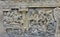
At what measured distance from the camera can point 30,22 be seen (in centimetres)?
174

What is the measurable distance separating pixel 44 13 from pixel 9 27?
0.41 metres

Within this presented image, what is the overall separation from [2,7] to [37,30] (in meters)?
0.46

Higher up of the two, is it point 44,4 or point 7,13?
point 44,4

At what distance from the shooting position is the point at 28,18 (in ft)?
5.67

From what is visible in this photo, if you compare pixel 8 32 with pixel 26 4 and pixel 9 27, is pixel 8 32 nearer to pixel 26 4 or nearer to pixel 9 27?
pixel 9 27

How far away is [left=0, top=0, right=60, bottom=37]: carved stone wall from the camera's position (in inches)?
67.1

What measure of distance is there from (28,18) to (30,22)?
0.05m

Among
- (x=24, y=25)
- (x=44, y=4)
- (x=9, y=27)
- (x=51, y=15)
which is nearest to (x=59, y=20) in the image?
(x=51, y=15)

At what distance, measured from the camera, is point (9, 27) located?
173cm

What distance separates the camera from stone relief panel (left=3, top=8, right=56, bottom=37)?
1.71 m

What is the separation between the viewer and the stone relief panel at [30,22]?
5.63 ft

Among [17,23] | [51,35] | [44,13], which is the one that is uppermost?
[44,13]

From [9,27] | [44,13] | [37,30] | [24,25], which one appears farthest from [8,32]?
[44,13]

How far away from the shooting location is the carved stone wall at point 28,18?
1.70 m
